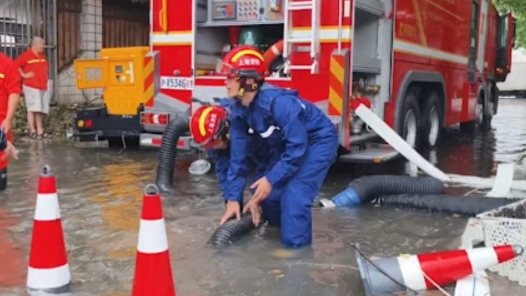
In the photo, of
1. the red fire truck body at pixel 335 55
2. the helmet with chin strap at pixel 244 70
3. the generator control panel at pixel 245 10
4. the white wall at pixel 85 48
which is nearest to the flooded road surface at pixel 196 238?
the red fire truck body at pixel 335 55

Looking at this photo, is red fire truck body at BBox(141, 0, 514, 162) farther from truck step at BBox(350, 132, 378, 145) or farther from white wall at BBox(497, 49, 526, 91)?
white wall at BBox(497, 49, 526, 91)

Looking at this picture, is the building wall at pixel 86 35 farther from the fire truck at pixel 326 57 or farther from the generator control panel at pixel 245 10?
the generator control panel at pixel 245 10

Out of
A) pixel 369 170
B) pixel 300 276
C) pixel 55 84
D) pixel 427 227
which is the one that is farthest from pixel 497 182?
pixel 55 84

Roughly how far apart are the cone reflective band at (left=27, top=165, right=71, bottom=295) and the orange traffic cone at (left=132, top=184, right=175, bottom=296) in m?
0.72

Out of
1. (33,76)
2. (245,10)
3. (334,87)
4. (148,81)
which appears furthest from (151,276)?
(33,76)

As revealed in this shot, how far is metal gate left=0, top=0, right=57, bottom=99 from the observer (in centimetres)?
1375

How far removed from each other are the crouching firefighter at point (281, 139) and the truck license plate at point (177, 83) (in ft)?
11.5

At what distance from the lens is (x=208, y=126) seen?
531 cm

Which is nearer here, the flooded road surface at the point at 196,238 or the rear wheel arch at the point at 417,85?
the flooded road surface at the point at 196,238

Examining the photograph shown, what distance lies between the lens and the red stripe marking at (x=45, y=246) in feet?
13.0

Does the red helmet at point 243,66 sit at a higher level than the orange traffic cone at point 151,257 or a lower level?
higher

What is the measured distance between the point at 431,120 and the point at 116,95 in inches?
186

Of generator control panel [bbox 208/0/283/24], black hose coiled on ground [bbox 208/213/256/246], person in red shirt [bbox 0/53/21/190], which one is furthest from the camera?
generator control panel [bbox 208/0/283/24]

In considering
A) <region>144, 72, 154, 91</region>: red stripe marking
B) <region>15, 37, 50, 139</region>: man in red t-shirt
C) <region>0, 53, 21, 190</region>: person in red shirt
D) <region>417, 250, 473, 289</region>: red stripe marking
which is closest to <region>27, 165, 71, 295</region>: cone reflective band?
<region>417, 250, 473, 289</region>: red stripe marking
